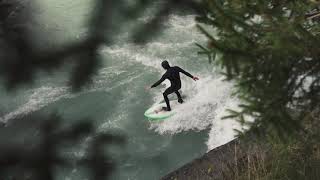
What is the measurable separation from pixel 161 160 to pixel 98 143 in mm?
3809

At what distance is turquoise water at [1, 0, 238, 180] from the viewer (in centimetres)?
789

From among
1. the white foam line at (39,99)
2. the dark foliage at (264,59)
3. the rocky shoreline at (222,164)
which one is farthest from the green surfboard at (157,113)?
the dark foliage at (264,59)

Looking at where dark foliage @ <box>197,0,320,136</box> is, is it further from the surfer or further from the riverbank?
the surfer

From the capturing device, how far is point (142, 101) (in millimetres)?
9656

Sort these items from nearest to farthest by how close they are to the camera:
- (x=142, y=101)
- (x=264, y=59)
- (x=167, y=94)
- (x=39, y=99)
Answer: (x=264, y=59), (x=167, y=94), (x=142, y=101), (x=39, y=99)

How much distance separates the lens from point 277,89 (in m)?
2.63

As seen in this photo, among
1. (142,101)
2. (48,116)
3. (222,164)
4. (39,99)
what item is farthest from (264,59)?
(39,99)

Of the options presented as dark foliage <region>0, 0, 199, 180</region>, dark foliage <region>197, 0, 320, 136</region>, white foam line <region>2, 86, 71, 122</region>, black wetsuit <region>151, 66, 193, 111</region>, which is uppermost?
dark foliage <region>197, 0, 320, 136</region>

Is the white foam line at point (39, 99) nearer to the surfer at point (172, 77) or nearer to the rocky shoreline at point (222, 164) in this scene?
the surfer at point (172, 77)

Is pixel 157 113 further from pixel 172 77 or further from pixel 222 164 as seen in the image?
pixel 222 164

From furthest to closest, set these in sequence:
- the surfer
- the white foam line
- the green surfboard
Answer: the white foam line → the green surfboard → the surfer

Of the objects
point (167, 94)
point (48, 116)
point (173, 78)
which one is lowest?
point (167, 94)

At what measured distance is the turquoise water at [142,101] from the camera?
7.89 metres

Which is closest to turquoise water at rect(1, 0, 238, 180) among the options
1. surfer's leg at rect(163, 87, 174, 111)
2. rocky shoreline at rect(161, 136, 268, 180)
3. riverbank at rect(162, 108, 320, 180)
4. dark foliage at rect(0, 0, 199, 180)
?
surfer's leg at rect(163, 87, 174, 111)
